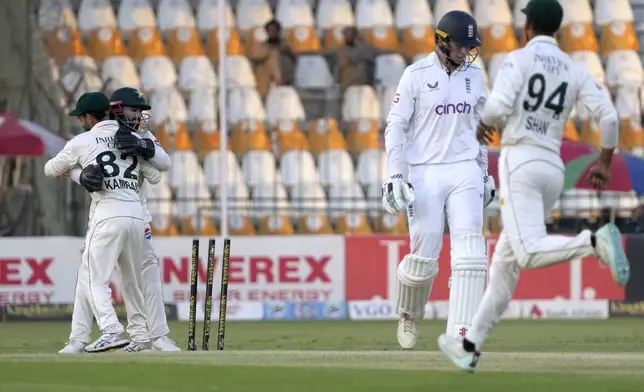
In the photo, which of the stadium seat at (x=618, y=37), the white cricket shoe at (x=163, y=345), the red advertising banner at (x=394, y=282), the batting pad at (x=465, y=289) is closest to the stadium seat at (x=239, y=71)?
the red advertising banner at (x=394, y=282)

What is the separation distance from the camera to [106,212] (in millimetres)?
A: 11445

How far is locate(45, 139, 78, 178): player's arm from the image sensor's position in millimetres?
11508

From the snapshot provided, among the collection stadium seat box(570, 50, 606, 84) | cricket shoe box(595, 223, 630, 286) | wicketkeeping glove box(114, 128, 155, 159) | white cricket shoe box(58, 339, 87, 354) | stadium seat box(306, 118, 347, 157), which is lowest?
white cricket shoe box(58, 339, 87, 354)

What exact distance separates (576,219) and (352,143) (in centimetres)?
342

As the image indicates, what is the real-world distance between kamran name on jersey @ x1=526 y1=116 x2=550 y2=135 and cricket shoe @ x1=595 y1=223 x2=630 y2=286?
0.78m

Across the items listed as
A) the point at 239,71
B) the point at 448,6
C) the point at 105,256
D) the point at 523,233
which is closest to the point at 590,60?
the point at 448,6

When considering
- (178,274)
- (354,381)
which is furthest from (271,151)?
(354,381)

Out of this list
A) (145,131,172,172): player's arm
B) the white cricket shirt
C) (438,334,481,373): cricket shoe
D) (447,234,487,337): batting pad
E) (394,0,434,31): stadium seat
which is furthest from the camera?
(394,0,434,31): stadium seat

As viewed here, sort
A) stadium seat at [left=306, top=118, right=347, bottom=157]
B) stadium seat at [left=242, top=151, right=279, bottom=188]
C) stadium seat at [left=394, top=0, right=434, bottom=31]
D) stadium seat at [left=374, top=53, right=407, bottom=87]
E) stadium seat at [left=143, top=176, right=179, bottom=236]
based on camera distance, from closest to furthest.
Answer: stadium seat at [left=143, top=176, right=179, bottom=236]
stadium seat at [left=242, top=151, right=279, bottom=188]
stadium seat at [left=306, top=118, right=347, bottom=157]
stadium seat at [left=374, top=53, right=407, bottom=87]
stadium seat at [left=394, top=0, right=434, bottom=31]

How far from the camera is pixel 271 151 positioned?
2180cm

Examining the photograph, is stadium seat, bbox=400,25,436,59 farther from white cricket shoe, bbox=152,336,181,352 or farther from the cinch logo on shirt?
the cinch logo on shirt

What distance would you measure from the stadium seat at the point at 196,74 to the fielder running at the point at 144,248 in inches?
430

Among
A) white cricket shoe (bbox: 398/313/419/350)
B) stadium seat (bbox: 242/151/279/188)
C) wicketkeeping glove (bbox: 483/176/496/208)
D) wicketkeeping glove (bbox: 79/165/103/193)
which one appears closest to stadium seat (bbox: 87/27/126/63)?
stadium seat (bbox: 242/151/279/188)

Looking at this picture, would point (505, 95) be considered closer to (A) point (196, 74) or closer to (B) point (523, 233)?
(B) point (523, 233)
